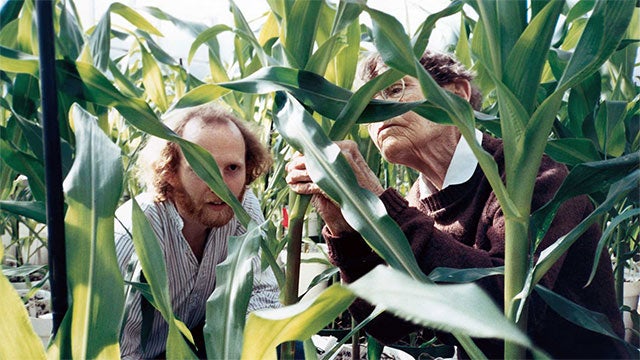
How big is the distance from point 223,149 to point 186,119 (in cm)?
11

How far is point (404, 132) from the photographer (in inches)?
31.7

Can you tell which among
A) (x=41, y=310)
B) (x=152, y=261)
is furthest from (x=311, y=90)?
(x=41, y=310)

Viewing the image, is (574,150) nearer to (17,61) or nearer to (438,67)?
(438,67)

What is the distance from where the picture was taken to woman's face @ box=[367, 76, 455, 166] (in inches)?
31.1

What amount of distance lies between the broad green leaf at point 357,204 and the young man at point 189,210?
533 mm

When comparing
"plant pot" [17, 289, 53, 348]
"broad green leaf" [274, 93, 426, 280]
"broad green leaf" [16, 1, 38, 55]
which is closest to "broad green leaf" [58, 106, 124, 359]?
"broad green leaf" [274, 93, 426, 280]

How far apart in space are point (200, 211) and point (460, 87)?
433mm

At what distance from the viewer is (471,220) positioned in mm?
788

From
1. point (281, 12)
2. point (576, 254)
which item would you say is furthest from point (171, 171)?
point (576, 254)

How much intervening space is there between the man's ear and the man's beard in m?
0.36

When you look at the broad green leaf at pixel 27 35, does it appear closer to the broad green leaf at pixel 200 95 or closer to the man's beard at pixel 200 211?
the broad green leaf at pixel 200 95

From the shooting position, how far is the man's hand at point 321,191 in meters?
0.50

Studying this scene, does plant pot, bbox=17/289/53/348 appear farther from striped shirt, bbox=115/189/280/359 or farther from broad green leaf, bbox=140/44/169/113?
broad green leaf, bbox=140/44/169/113

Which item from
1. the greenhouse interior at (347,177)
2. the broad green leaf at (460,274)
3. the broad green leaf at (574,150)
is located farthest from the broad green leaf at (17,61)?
the broad green leaf at (574,150)
